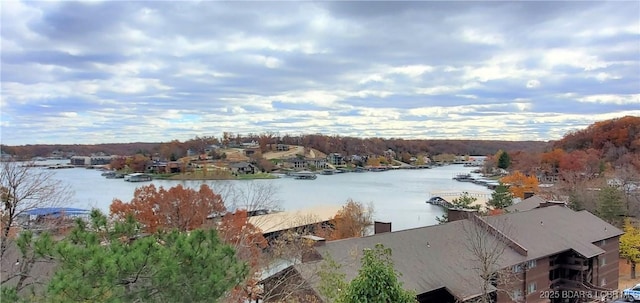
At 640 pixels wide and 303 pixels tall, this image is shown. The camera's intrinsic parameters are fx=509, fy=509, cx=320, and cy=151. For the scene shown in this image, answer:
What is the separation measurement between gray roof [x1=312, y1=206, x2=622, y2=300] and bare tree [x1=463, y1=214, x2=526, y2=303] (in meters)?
0.07

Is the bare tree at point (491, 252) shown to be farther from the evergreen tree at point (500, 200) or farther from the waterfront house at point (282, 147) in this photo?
the waterfront house at point (282, 147)

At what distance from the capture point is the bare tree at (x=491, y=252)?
41.9 ft

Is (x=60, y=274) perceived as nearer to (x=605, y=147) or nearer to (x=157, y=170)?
(x=157, y=170)

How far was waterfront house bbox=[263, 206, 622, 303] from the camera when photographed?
12.4 meters

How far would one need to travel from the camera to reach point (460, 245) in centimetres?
1524

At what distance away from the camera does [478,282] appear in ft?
44.2

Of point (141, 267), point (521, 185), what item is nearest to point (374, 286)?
point (141, 267)

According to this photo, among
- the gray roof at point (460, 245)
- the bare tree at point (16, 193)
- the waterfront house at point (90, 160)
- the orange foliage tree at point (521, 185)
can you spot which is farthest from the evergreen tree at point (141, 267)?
the waterfront house at point (90, 160)

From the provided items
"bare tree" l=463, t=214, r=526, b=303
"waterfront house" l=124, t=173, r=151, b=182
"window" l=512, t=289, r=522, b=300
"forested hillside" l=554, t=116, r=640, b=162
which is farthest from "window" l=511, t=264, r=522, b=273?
"waterfront house" l=124, t=173, r=151, b=182

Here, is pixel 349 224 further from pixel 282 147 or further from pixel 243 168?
pixel 282 147

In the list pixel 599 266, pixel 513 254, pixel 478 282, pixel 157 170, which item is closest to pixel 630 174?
pixel 599 266

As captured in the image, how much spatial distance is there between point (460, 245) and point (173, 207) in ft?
36.3

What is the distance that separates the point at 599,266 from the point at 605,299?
5.43 feet

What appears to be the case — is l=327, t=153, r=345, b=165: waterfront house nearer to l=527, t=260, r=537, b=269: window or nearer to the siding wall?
the siding wall
